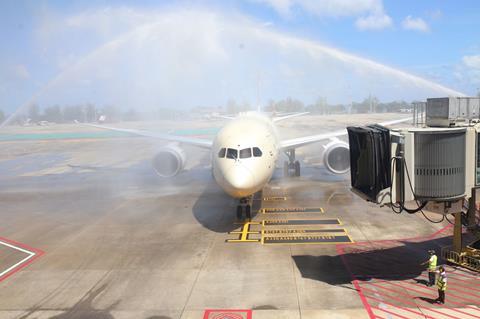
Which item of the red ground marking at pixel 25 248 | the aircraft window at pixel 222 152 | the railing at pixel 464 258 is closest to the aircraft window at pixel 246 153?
the aircraft window at pixel 222 152

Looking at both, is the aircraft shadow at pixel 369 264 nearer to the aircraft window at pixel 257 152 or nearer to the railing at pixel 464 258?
the railing at pixel 464 258

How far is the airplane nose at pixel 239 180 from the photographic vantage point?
16953 mm

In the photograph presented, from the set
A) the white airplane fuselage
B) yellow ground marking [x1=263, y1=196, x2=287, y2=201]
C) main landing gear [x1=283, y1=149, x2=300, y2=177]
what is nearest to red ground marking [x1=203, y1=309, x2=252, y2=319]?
the white airplane fuselage

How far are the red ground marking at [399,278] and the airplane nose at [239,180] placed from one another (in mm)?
4470

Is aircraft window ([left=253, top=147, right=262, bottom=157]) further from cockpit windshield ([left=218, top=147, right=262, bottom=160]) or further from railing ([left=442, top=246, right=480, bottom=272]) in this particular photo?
railing ([left=442, top=246, right=480, bottom=272])

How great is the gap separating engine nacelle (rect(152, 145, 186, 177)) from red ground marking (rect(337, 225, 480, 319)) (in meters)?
14.8

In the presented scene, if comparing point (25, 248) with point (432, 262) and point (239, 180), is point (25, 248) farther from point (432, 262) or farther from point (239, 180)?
point (432, 262)

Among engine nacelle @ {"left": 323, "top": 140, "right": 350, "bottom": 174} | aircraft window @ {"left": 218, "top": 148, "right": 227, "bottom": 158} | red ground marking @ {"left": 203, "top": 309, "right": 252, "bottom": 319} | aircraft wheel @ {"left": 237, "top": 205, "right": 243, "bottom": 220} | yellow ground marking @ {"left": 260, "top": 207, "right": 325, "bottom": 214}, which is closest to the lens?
red ground marking @ {"left": 203, "top": 309, "right": 252, "bottom": 319}

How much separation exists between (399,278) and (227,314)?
592 centimetres

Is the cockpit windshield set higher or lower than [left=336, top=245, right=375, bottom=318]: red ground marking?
higher

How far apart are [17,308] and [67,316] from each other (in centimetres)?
186

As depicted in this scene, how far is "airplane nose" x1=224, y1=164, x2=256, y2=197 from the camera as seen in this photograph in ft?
55.6

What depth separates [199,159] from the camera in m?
47.5

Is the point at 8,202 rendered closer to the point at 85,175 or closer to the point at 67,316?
the point at 85,175
